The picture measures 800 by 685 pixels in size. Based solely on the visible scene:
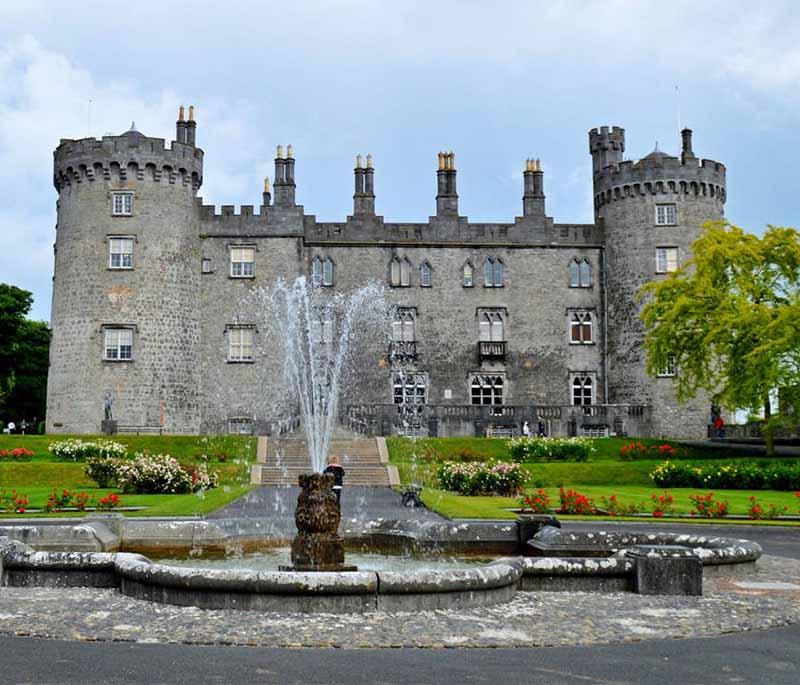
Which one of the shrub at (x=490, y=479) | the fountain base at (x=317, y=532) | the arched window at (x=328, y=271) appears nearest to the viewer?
the fountain base at (x=317, y=532)

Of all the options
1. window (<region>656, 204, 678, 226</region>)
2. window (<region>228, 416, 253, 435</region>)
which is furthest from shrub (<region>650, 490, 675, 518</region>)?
window (<region>656, 204, 678, 226</region>)

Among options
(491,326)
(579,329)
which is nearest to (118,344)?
(491,326)

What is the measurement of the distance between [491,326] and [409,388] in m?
5.23

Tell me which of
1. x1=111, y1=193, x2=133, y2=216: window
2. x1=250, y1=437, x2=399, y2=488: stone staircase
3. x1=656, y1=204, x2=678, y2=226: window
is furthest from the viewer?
→ x1=656, y1=204, x2=678, y2=226: window

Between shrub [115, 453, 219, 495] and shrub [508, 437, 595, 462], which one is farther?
shrub [508, 437, 595, 462]

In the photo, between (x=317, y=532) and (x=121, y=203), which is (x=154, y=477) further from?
(x=121, y=203)

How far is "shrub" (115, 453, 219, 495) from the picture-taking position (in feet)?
87.0

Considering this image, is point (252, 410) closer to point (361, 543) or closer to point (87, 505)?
point (87, 505)

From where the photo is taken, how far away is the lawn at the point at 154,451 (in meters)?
22.7

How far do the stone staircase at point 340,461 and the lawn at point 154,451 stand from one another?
0.58m

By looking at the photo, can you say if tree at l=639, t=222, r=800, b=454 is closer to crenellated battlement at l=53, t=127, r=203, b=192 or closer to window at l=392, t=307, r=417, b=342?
window at l=392, t=307, r=417, b=342

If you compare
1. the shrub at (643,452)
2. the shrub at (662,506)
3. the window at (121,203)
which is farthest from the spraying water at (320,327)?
the shrub at (662,506)

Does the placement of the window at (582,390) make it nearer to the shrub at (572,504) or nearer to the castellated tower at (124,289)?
the castellated tower at (124,289)

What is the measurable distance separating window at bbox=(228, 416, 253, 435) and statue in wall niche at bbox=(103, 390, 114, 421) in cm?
537
